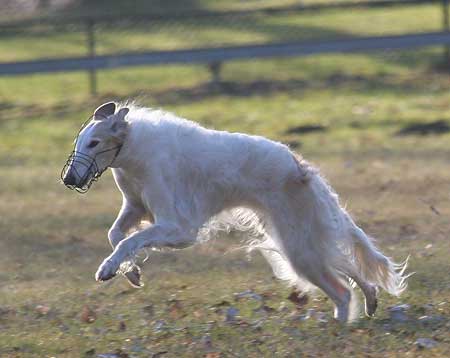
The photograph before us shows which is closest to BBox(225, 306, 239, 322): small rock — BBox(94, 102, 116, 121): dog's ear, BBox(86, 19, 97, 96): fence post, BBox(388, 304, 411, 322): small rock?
BBox(388, 304, 411, 322): small rock

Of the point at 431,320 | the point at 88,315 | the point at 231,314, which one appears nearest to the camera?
the point at 431,320

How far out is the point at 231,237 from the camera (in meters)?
12.0

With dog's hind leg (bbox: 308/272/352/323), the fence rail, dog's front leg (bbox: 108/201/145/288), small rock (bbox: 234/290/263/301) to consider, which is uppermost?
dog's front leg (bbox: 108/201/145/288)

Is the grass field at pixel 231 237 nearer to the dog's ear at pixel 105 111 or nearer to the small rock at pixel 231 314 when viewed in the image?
the small rock at pixel 231 314

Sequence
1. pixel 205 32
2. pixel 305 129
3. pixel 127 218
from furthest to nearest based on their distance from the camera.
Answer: pixel 205 32
pixel 305 129
pixel 127 218

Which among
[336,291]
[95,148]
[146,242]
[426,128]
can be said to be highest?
[95,148]

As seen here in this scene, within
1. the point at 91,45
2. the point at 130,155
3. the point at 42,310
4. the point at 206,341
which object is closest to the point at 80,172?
the point at 130,155

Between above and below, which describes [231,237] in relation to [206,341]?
below

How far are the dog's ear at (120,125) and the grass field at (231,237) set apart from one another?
4.44 ft

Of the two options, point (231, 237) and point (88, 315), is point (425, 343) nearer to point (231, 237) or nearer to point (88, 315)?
point (88, 315)

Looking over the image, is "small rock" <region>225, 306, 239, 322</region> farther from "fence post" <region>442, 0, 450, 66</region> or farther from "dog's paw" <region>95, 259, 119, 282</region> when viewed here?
"fence post" <region>442, 0, 450, 66</region>

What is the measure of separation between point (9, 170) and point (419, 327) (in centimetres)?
1115

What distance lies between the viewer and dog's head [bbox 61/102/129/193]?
7711 millimetres

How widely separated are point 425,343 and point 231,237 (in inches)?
200
